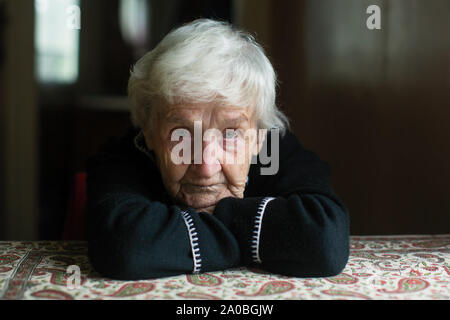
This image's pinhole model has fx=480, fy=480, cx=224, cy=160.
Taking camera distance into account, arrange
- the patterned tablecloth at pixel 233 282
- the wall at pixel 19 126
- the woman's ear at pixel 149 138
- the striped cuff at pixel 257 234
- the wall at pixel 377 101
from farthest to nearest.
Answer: the wall at pixel 19 126
the wall at pixel 377 101
the woman's ear at pixel 149 138
the striped cuff at pixel 257 234
the patterned tablecloth at pixel 233 282

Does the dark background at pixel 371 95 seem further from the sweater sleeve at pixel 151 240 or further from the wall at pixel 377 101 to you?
the sweater sleeve at pixel 151 240

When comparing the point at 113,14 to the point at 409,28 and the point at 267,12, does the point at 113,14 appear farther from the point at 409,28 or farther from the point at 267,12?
the point at 409,28

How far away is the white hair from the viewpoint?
39.6 inches

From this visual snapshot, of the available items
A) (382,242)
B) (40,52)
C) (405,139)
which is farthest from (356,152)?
(40,52)

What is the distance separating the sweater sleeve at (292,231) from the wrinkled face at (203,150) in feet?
0.19

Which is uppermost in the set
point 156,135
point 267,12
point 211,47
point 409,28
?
point 267,12

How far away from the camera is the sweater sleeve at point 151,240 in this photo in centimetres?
91

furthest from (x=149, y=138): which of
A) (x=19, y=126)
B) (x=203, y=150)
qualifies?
(x=19, y=126)

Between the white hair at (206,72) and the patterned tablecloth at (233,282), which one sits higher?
the white hair at (206,72)

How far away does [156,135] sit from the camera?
1.11 metres

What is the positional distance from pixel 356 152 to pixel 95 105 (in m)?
2.13

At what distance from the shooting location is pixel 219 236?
38.3 inches

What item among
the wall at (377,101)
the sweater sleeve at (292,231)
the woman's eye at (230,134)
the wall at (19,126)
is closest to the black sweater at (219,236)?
the sweater sleeve at (292,231)

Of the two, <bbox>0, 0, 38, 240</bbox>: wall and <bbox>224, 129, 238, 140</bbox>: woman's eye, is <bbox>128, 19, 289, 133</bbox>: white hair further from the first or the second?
<bbox>0, 0, 38, 240</bbox>: wall
